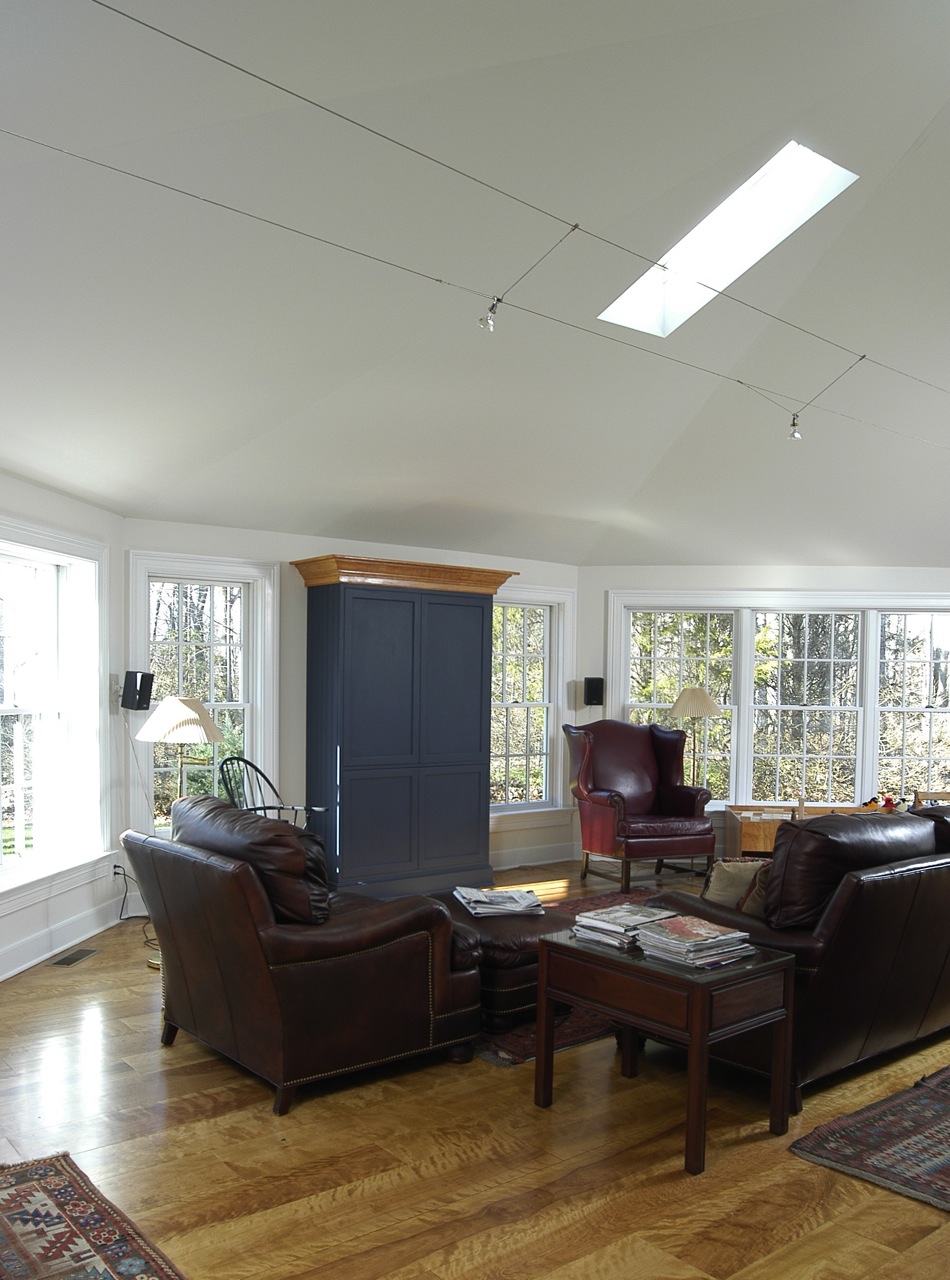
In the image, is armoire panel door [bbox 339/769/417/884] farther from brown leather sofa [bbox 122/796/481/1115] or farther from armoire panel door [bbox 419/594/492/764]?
brown leather sofa [bbox 122/796/481/1115]

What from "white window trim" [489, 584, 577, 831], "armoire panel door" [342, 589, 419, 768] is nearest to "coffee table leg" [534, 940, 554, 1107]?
"armoire panel door" [342, 589, 419, 768]

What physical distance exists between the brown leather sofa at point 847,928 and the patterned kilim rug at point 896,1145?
0.63 feet

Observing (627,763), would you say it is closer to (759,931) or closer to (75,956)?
(75,956)

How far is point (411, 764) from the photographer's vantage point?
694cm

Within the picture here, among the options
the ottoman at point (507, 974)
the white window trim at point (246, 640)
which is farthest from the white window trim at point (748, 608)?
the ottoman at point (507, 974)

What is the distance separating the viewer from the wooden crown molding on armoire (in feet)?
21.8

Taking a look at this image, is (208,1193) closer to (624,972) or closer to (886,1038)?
(624,972)

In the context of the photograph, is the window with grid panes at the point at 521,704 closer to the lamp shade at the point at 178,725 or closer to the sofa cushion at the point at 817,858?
the lamp shade at the point at 178,725

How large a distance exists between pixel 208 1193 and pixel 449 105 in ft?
11.7

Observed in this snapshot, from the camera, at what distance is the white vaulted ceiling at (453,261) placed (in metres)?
3.28

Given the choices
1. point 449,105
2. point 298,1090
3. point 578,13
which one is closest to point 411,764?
point 298,1090

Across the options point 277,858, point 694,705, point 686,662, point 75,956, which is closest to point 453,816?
point 694,705

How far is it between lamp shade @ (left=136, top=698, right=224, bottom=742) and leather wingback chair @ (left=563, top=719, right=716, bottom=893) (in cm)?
304

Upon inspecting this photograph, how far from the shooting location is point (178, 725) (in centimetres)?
531
